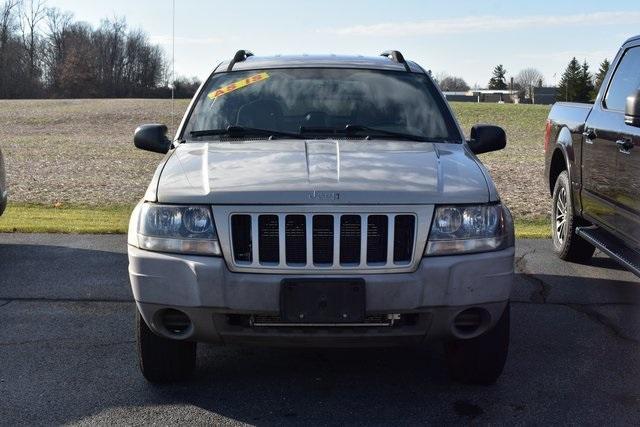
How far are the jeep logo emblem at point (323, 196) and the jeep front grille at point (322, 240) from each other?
72 mm

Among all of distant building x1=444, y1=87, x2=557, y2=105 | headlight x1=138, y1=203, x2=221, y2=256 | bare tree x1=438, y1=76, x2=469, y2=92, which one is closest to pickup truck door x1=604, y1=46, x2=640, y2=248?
headlight x1=138, y1=203, x2=221, y2=256

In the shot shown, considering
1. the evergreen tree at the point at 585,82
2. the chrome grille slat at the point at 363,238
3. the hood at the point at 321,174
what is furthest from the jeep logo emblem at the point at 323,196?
the evergreen tree at the point at 585,82

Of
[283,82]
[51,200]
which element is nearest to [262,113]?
[283,82]

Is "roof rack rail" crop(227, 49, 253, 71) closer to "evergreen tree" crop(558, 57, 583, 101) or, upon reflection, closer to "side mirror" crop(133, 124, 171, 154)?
"side mirror" crop(133, 124, 171, 154)

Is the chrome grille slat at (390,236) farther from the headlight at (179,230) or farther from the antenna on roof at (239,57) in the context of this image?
the antenna on roof at (239,57)

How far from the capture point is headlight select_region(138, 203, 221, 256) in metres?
3.74

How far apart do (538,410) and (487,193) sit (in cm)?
108

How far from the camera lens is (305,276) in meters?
3.67

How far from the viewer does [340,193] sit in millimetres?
3756


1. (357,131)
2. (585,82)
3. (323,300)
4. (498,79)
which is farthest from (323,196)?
(498,79)

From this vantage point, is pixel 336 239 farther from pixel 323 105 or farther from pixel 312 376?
pixel 323 105

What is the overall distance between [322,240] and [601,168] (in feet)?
10.7

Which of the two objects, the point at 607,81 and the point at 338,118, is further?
the point at 607,81

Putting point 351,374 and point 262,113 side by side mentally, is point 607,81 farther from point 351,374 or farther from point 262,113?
point 351,374
